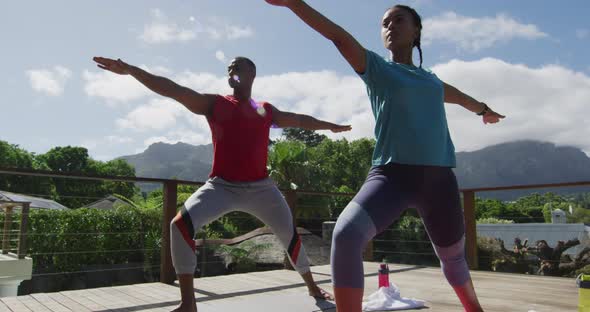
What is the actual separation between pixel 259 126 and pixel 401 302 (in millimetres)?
1550

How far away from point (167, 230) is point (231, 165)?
1826 millimetres

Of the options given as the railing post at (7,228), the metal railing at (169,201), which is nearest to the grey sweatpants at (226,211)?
the metal railing at (169,201)

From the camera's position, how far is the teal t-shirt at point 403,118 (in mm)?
1493

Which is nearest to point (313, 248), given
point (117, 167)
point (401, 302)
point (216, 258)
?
point (216, 258)

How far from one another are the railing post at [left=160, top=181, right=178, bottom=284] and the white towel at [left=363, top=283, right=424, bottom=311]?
1957 millimetres

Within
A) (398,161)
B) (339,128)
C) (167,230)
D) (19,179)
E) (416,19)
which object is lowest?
(167,230)

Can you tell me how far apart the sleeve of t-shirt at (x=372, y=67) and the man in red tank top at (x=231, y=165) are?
49.8 inches

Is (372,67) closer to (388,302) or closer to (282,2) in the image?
(282,2)

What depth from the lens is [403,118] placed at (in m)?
1.51

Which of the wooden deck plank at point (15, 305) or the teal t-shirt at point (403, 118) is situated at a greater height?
the teal t-shirt at point (403, 118)

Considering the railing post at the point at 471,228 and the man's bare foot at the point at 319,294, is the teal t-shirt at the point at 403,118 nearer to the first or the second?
the man's bare foot at the point at 319,294

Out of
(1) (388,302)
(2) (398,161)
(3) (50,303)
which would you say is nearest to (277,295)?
(1) (388,302)

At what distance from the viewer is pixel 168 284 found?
4055 millimetres

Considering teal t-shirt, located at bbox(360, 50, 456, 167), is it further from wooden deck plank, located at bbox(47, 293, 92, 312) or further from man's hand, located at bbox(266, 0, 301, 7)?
wooden deck plank, located at bbox(47, 293, 92, 312)
